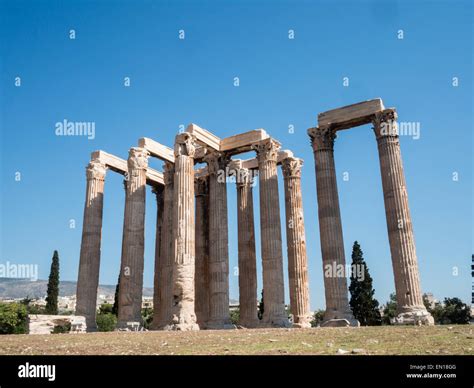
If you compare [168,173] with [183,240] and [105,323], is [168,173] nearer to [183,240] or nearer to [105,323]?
[183,240]

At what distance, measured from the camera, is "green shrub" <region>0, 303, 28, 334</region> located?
68000 millimetres

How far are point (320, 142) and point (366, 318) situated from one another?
3034 cm

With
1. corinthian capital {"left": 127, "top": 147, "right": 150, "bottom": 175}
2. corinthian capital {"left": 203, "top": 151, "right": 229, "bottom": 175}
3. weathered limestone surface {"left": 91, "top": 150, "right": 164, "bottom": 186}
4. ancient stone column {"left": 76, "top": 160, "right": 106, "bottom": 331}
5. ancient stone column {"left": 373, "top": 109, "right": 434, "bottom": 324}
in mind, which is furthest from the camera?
weathered limestone surface {"left": 91, "top": 150, "right": 164, "bottom": 186}

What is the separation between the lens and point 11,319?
68875mm

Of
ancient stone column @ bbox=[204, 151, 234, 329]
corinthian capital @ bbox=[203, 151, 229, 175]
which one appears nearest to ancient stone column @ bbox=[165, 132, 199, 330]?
ancient stone column @ bbox=[204, 151, 234, 329]

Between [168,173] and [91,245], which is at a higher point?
[168,173]

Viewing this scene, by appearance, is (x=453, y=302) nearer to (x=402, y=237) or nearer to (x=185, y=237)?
(x=402, y=237)

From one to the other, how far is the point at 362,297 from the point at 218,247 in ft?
95.9

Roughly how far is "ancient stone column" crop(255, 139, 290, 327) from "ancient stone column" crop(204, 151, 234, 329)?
2.89m

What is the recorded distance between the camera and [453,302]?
88.5 m

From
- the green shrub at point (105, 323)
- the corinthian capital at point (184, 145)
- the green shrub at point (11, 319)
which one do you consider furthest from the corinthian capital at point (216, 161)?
the green shrub at point (11, 319)

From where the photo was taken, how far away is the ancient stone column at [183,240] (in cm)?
2700

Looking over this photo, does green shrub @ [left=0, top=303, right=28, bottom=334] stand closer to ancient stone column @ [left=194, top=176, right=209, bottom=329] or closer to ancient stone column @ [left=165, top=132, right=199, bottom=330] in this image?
ancient stone column @ [left=194, top=176, right=209, bottom=329]

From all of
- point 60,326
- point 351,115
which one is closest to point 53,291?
point 60,326
